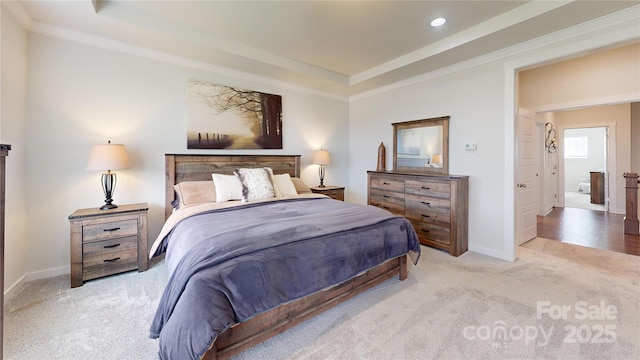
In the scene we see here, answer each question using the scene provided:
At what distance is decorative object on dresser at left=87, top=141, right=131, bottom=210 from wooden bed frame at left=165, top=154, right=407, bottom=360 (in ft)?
1.76

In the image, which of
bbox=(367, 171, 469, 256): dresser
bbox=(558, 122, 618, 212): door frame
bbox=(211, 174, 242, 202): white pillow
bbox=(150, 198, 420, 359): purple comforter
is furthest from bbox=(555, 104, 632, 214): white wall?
bbox=(211, 174, 242, 202): white pillow

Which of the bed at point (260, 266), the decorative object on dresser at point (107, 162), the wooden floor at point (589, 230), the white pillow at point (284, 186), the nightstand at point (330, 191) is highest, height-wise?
the decorative object on dresser at point (107, 162)

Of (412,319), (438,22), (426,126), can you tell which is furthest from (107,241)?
(426,126)

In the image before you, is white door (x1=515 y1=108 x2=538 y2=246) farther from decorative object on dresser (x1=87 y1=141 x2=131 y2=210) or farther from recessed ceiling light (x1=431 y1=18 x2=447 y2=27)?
decorative object on dresser (x1=87 y1=141 x2=131 y2=210)

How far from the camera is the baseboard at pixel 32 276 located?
223 cm

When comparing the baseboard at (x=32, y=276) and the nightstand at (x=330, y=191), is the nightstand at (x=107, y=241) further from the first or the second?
the nightstand at (x=330, y=191)

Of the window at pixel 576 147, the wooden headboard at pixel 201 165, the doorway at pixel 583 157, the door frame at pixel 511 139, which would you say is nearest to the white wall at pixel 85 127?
the wooden headboard at pixel 201 165

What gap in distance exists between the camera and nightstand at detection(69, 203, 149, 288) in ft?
7.88

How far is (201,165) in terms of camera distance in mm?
3398

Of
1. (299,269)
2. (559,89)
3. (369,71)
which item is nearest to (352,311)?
(299,269)

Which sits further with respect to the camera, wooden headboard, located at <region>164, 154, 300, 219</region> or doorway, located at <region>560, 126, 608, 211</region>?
doorway, located at <region>560, 126, 608, 211</region>

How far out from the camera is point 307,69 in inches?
152

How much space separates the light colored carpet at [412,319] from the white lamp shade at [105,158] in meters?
1.11

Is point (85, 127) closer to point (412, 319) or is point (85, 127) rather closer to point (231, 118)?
point (231, 118)
